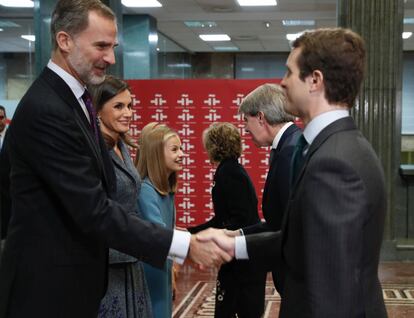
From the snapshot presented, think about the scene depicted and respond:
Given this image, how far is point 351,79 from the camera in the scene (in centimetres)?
173

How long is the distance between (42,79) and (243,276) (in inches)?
70.7

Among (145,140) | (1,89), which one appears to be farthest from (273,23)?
(145,140)

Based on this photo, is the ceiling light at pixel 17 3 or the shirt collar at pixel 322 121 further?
the ceiling light at pixel 17 3

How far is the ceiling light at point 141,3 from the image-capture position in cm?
987

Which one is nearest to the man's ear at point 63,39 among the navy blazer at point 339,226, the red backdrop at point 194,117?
the navy blazer at point 339,226

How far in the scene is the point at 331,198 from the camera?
157cm

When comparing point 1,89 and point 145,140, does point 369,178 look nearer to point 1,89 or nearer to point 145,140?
point 145,140

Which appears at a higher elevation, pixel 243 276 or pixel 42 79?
pixel 42 79

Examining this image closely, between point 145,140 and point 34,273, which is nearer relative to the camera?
point 34,273

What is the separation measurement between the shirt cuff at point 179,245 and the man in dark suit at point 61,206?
58mm

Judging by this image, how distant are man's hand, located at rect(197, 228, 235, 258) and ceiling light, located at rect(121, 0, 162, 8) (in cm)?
791

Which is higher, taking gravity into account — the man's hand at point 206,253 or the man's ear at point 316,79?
the man's ear at point 316,79

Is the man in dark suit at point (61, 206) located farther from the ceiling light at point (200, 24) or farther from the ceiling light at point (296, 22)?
the ceiling light at point (296, 22)

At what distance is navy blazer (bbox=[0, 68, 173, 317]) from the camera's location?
1924 mm
